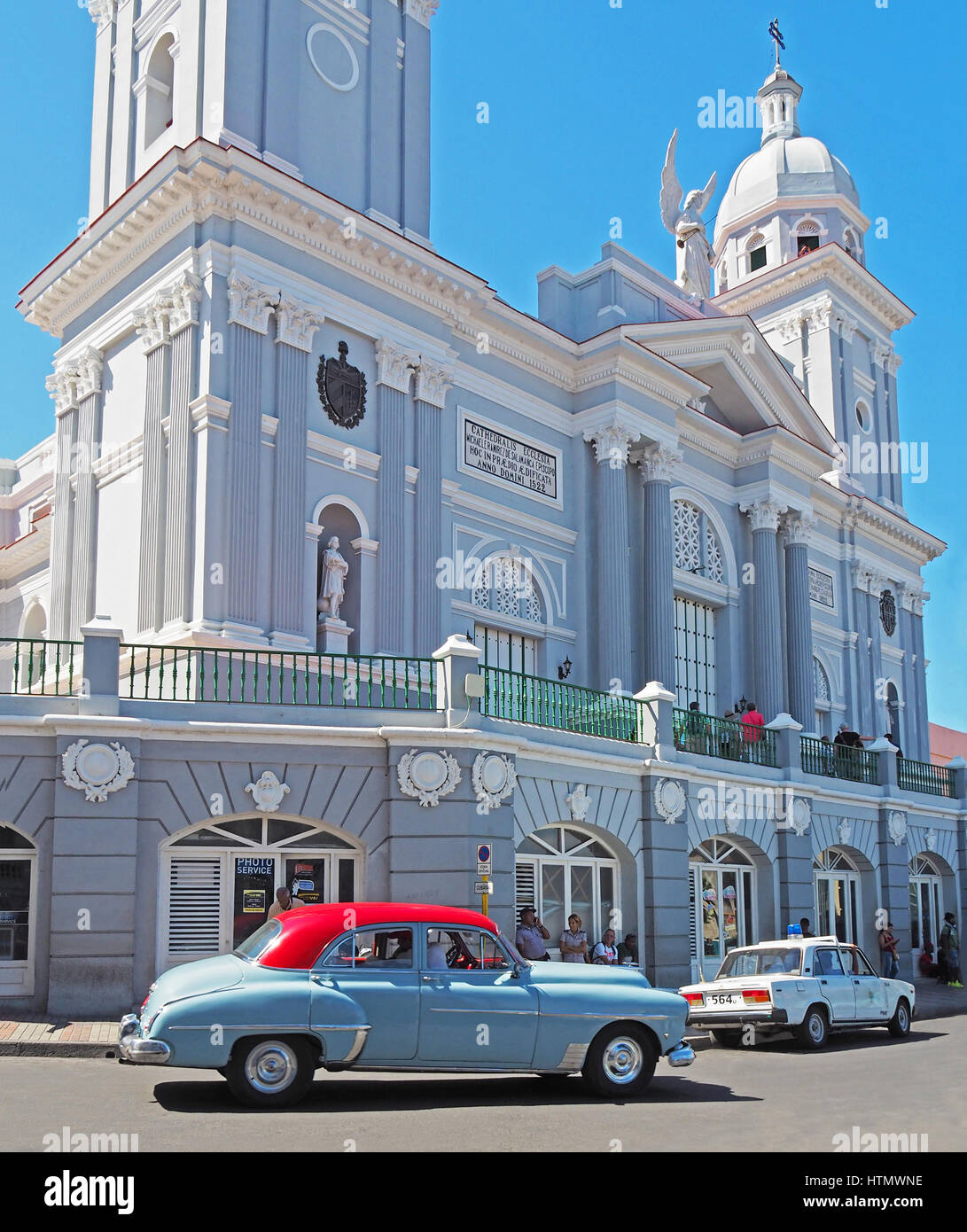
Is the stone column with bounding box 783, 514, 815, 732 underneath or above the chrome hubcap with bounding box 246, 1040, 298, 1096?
above

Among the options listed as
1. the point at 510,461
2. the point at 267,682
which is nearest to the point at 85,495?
the point at 510,461

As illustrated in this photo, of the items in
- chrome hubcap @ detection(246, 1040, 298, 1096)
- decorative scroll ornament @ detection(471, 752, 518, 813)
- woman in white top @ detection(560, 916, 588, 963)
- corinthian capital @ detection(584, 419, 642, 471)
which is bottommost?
chrome hubcap @ detection(246, 1040, 298, 1096)

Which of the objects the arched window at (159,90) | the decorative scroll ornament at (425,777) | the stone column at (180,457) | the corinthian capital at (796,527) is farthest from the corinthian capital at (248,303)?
the corinthian capital at (796,527)

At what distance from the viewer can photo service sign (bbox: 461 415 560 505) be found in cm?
2681

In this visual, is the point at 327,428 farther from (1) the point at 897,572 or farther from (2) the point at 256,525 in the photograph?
(1) the point at 897,572

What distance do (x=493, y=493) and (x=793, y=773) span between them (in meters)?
8.24

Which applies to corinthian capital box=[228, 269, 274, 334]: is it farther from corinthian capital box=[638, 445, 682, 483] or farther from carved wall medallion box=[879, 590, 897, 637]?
carved wall medallion box=[879, 590, 897, 637]

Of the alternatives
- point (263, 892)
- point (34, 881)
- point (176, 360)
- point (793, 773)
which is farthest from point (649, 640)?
point (34, 881)

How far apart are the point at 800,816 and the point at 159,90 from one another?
19.2 metres

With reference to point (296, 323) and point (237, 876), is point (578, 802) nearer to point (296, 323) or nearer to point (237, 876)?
point (237, 876)

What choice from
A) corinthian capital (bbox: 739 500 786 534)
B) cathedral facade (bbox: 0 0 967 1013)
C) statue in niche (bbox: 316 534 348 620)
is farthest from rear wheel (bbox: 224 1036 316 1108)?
corinthian capital (bbox: 739 500 786 534)

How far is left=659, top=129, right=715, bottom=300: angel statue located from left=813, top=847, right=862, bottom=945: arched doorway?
1528 cm

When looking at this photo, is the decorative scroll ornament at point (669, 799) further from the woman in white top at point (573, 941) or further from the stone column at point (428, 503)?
the stone column at point (428, 503)

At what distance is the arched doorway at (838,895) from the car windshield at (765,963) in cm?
901
